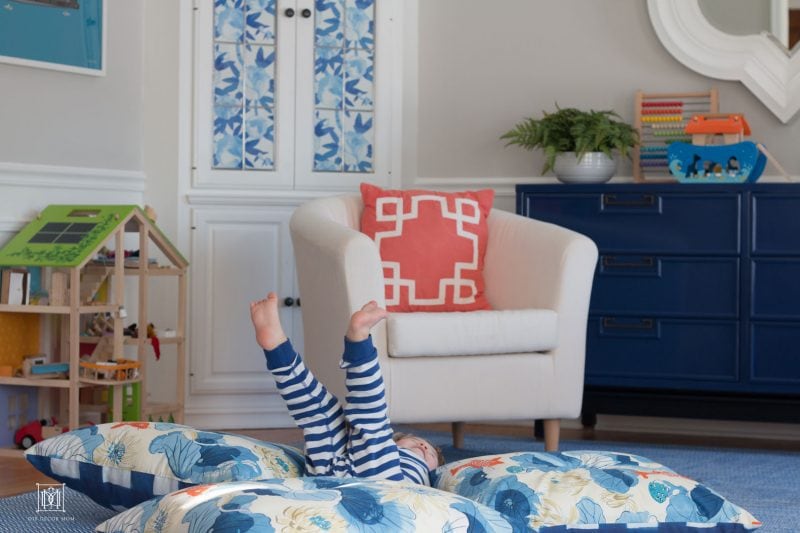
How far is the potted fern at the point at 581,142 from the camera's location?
3.84 metres

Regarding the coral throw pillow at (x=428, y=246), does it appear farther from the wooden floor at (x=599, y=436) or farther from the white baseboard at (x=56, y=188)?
the white baseboard at (x=56, y=188)

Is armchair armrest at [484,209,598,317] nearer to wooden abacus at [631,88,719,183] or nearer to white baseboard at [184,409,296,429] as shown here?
wooden abacus at [631,88,719,183]

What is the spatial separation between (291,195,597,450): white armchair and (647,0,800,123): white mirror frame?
1067 mm

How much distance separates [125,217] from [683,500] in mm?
2094

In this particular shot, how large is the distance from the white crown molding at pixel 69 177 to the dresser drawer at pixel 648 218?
140 cm

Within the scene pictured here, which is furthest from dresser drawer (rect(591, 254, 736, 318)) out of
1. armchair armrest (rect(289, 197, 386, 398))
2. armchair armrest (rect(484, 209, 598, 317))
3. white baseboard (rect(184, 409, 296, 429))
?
white baseboard (rect(184, 409, 296, 429))

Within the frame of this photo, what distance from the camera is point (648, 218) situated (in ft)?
12.3

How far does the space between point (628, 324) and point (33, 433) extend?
6.23 ft

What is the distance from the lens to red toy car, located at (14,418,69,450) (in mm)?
3500

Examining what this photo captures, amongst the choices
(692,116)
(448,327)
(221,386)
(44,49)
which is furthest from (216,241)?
(692,116)

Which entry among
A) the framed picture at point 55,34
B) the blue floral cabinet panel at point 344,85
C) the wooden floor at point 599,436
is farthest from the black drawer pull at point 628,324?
the framed picture at point 55,34

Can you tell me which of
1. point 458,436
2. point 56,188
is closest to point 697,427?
point 458,436

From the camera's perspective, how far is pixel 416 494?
1.72 m

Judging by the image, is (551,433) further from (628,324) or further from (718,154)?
(718,154)
